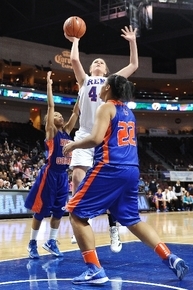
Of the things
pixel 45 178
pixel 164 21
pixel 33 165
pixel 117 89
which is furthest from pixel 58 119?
pixel 164 21

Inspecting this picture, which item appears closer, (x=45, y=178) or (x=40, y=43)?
(x=45, y=178)

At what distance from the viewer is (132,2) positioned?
58.6 ft

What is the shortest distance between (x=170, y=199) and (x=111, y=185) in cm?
1489

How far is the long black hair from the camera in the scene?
3.20 m

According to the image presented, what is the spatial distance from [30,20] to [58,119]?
19.6 metres

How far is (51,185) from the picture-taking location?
4.34 meters

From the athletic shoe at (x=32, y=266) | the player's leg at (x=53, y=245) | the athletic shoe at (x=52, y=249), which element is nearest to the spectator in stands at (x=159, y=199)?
the player's leg at (x=53, y=245)

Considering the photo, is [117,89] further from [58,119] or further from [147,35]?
[147,35]

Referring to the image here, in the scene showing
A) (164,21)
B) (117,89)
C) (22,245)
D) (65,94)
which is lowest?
(22,245)

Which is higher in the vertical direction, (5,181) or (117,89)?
(117,89)

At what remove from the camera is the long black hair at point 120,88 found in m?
3.20

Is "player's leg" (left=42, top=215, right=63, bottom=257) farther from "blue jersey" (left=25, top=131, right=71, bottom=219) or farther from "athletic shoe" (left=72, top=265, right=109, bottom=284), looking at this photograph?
"athletic shoe" (left=72, top=265, right=109, bottom=284)

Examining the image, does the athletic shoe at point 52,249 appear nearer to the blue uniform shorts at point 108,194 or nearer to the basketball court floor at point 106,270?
the basketball court floor at point 106,270

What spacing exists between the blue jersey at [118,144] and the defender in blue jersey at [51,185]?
1.22 meters
